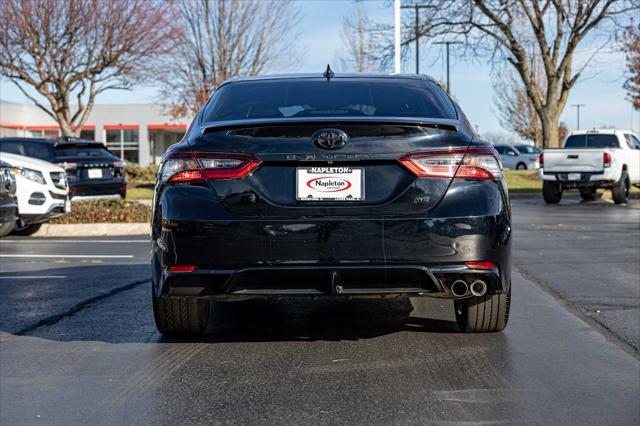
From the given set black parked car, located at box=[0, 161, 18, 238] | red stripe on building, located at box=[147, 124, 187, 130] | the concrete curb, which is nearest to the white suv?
the concrete curb

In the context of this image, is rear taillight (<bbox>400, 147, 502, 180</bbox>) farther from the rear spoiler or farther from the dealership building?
the dealership building

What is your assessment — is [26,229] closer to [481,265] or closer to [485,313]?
[485,313]

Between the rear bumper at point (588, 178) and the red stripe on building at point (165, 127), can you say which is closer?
the rear bumper at point (588, 178)

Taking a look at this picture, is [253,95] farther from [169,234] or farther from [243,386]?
[243,386]

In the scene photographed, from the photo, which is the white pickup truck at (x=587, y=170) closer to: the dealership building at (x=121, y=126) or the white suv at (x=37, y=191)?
the white suv at (x=37, y=191)

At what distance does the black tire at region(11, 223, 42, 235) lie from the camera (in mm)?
14352

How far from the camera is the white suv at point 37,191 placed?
13.5m

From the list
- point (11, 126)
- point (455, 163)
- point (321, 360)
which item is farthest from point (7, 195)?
point (11, 126)

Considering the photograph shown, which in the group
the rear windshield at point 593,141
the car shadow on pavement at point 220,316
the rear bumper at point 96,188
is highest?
the rear windshield at point 593,141

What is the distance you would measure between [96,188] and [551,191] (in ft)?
36.0

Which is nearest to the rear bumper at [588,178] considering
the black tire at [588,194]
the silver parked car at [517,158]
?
the black tire at [588,194]

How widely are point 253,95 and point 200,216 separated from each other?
120 centimetres

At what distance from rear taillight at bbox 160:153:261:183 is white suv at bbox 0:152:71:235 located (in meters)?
9.05

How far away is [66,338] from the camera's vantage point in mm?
5910
